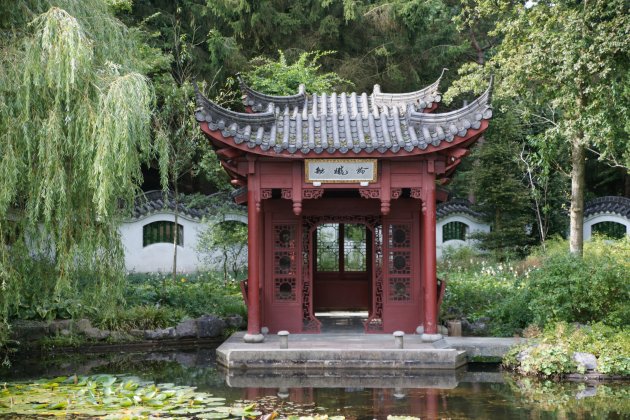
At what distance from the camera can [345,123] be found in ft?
38.0

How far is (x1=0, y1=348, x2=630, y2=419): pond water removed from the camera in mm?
8102

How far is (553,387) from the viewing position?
30.6 feet

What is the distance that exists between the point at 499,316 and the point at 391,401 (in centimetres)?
429

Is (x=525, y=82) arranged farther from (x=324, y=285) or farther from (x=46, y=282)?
(x=46, y=282)

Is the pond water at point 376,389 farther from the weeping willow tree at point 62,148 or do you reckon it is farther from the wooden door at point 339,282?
the wooden door at point 339,282

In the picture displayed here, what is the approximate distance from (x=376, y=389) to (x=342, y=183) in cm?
298

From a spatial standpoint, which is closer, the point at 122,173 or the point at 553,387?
the point at 122,173

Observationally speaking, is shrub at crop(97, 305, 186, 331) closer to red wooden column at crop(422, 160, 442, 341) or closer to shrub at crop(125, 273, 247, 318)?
shrub at crop(125, 273, 247, 318)

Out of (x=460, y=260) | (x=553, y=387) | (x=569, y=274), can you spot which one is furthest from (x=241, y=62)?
(x=553, y=387)

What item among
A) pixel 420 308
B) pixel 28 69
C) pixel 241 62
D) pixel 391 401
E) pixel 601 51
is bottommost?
pixel 391 401

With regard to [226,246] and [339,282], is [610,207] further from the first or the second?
[339,282]

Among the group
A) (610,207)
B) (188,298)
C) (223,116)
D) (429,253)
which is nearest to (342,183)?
(429,253)

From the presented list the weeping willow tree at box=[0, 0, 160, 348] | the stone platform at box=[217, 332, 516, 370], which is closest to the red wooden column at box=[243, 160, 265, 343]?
the stone platform at box=[217, 332, 516, 370]

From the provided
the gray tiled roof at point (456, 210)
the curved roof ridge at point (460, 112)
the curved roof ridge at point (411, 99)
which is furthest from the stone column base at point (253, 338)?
the gray tiled roof at point (456, 210)
